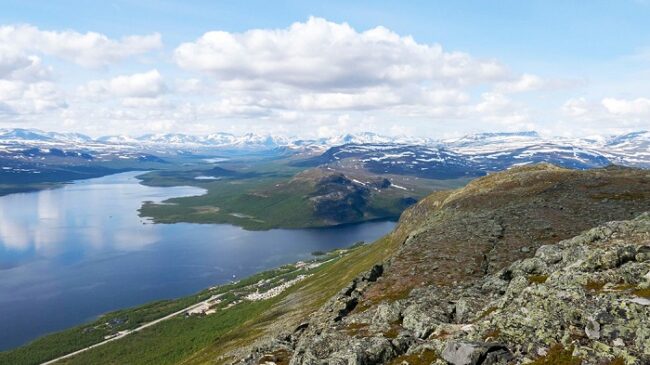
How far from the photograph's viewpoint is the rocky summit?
27.1 meters

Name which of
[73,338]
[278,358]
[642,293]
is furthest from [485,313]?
[73,338]

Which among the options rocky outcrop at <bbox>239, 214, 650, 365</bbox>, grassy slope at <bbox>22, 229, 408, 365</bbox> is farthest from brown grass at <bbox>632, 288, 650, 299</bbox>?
grassy slope at <bbox>22, 229, 408, 365</bbox>

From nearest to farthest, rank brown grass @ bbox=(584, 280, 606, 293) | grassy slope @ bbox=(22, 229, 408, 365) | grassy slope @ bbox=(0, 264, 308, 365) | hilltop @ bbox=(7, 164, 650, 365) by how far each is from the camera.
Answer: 1. hilltop @ bbox=(7, 164, 650, 365)
2. brown grass @ bbox=(584, 280, 606, 293)
3. grassy slope @ bbox=(22, 229, 408, 365)
4. grassy slope @ bbox=(0, 264, 308, 365)

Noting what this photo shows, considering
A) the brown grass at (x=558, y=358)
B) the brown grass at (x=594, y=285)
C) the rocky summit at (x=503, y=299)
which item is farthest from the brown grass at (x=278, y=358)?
the brown grass at (x=594, y=285)

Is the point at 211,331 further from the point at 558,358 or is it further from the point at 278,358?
the point at 558,358

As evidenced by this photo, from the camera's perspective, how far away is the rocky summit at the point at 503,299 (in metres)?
27.1

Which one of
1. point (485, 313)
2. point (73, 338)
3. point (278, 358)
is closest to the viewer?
point (485, 313)

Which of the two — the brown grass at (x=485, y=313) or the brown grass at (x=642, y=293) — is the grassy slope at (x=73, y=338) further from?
the brown grass at (x=642, y=293)

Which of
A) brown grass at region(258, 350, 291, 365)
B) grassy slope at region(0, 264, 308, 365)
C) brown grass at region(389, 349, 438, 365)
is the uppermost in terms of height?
brown grass at region(389, 349, 438, 365)

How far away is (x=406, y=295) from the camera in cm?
5409

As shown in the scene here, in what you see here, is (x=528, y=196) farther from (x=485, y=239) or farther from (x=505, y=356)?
(x=505, y=356)

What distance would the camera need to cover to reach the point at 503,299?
1447 inches

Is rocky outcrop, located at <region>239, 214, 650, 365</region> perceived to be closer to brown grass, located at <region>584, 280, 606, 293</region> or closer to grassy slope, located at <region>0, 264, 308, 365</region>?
brown grass, located at <region>584, 280, 606, 293</region>

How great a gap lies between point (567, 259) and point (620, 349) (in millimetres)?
19169
